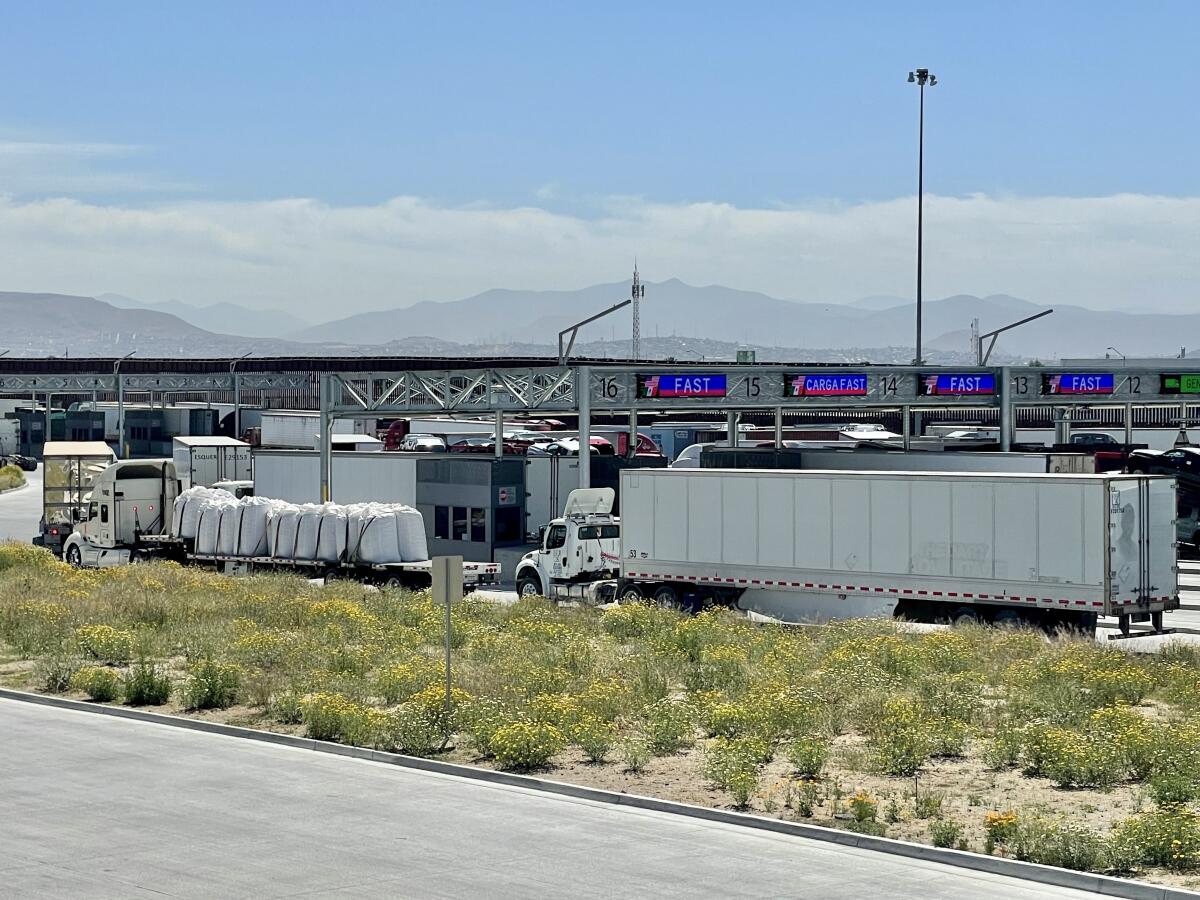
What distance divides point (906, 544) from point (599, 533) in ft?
29.7

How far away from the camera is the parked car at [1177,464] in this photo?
5012 centimetres

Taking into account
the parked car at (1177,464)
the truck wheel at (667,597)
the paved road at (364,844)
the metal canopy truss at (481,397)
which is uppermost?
the metal canopy truss at (481,397)

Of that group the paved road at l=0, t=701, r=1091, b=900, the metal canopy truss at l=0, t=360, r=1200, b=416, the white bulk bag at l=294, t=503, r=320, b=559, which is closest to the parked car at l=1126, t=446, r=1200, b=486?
the metal canopy truss at l=0, t=360, r=1200, b=416

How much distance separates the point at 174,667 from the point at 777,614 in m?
13.7

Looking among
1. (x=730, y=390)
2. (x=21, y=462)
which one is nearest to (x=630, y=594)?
(x=730, y=390)

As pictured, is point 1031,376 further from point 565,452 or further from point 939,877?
point 939,877

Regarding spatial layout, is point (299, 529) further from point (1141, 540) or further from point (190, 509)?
point (1141, 540)

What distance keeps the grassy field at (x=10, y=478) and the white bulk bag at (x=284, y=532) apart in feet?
175

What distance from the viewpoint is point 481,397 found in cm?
5359

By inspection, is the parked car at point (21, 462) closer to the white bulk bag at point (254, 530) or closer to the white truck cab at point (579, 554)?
the white bulk bag at point (254, 530)

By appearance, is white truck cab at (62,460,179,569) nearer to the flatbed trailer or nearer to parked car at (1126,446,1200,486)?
the flatbed trailer

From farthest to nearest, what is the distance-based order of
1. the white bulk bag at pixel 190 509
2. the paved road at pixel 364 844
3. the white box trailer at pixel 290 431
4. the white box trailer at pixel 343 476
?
1. the white box trailer at pixel 290 431
2. the white box trailer at pixel 343 476
3. the white bulk bag at pixel 190 509
4. the paved road at pixel 364 844

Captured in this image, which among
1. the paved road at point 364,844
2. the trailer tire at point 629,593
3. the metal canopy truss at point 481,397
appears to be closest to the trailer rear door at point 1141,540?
the trailer tire at point 629,593

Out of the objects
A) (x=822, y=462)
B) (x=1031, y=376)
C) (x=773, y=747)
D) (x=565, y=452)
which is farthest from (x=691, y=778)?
(x=1031, y=376)
